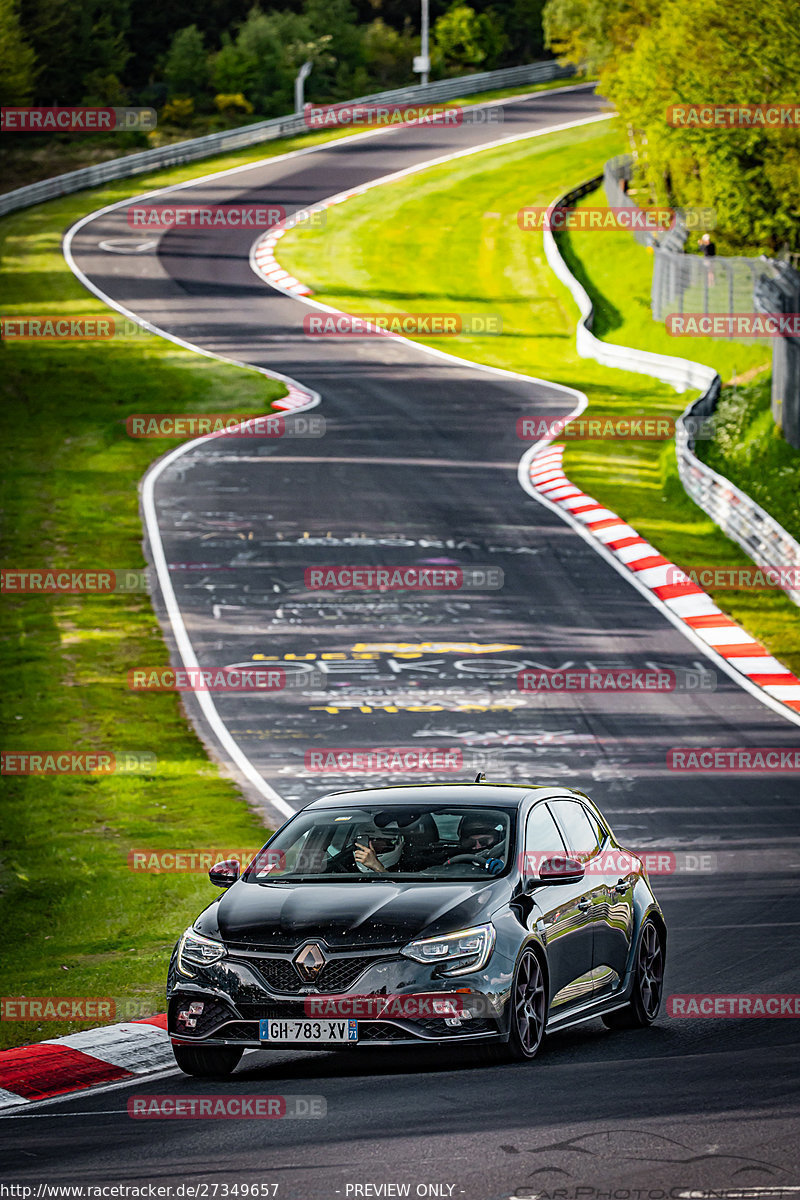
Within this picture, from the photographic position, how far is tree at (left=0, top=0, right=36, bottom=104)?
2852 inches

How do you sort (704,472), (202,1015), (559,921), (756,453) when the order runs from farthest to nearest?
(756,453)
(704,472)
(559,921)
(202,1015)

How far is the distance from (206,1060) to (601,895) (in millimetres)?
2534

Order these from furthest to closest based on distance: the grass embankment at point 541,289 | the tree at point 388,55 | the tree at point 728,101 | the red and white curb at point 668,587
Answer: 1. the tree at point 388,55
2. the tree at point 728,101
3. the grass embankment at point 541,289
4. the red and white curb at point 668,587

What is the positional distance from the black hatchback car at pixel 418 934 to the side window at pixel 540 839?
0.01m

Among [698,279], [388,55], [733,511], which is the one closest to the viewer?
[733,511]

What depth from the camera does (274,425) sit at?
3747 cm

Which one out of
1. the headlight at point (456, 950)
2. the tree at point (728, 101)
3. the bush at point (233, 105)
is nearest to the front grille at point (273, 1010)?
the headlight at point (456, 950)

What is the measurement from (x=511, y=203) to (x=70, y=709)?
46.9 m

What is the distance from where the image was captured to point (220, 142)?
73.4 meters

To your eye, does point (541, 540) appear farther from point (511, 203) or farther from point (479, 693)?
point (511, 203)

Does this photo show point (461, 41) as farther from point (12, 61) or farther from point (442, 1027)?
point (442, 1027)

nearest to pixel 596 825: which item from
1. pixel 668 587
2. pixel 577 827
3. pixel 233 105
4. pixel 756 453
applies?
pixel 577 827

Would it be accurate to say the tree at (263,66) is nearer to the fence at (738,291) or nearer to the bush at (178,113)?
the bush at (178,113)

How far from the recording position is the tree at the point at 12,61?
7244 cm
